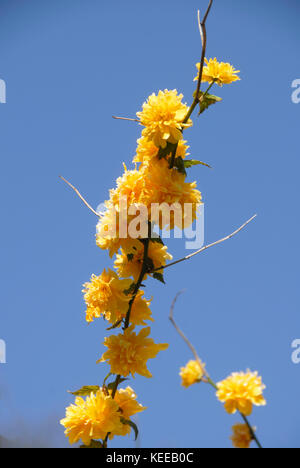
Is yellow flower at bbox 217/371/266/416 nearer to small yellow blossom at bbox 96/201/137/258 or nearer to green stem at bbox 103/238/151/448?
green stem at bbox 103/238/151/448

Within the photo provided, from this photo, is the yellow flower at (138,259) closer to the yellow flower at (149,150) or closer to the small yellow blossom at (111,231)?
the small yellow blossom at (111,231)

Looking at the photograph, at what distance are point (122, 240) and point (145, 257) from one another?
70mm

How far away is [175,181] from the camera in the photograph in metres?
0.95

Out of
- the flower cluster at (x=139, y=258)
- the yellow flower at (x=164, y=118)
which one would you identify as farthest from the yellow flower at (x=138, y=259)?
the yellow flower at (x=164, y=118)

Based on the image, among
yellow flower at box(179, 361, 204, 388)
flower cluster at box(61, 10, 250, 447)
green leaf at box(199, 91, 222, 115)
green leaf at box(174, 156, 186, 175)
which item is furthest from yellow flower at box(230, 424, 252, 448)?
green leaf at box(199, 91, 222, 115)

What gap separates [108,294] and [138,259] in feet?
0.40

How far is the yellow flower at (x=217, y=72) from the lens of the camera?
3.49ft

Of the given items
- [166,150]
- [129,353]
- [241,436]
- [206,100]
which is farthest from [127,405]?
[206,100]

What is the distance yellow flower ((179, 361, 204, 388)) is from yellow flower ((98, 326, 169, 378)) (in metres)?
0.15

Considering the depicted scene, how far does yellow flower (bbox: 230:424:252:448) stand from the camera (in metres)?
0.92

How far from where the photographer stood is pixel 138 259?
1041mm

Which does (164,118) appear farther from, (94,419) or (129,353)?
(94,419)
